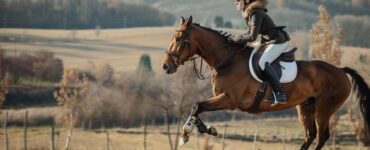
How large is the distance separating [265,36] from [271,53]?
1.45 ft

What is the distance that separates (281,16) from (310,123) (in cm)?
14134

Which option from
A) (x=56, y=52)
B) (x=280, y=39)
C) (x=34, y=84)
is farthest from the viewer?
(x=56, y=52)

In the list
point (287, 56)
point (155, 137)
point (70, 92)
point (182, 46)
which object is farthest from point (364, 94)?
point (70, 92)

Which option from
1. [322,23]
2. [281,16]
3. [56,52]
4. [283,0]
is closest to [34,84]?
[56,52]

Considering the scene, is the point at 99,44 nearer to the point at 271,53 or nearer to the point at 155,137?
the point at 155,137

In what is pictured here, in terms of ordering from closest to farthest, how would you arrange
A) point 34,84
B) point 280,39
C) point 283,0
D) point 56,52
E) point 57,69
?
point 280,39 < point 34,84 < point 57,69 < point 56,52 < point 283,0

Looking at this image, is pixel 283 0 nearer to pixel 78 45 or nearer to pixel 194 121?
pixel 78 45

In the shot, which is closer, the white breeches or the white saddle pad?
the white breeches

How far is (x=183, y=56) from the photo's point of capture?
1166 centimetres

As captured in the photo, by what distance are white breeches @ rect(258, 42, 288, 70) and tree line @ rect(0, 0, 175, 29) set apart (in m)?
127

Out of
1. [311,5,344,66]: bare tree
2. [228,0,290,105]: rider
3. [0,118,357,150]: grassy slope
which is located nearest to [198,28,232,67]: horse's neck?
[228,0,290,105]: rider

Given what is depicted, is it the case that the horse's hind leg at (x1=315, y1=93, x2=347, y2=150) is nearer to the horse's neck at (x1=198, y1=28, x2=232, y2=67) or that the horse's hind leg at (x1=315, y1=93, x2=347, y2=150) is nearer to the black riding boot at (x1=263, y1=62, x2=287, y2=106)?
the black riding boot at (x1=263, y1=62, x2=287, y2=106)

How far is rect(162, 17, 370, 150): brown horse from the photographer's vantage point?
1149cm

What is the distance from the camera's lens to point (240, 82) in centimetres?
1170
